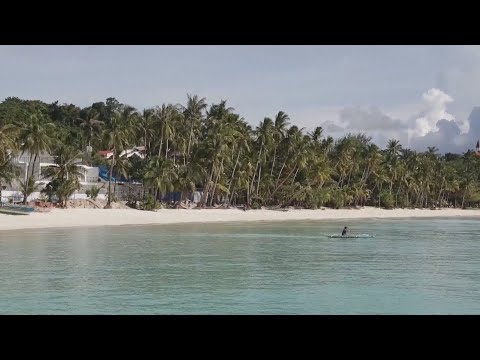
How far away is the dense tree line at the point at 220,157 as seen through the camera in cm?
6062

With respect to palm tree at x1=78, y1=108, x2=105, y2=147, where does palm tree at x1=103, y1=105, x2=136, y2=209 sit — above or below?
below

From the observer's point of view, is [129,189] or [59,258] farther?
[129,189]

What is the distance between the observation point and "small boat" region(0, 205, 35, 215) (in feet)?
160

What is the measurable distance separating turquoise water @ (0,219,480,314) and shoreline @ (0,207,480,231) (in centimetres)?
909

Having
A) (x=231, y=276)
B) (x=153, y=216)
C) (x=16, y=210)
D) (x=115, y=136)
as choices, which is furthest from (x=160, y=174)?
(x=231, y=276)

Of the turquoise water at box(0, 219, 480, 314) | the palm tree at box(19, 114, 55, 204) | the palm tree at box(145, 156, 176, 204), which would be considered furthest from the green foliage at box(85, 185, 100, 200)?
the turquoise water at box(0, 219, 480, 314)

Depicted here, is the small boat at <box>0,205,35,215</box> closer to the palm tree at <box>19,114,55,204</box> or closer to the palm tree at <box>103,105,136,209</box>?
the palm tree at <box>19,114,55,204</box>

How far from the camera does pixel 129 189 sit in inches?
2817
